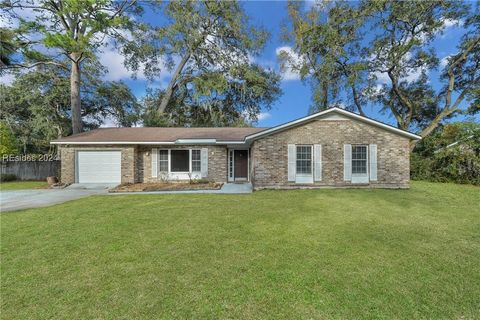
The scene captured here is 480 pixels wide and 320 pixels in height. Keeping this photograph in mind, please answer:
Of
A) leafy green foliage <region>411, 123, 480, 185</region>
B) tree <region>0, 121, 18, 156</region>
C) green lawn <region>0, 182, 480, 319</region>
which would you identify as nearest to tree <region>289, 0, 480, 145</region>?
leafy green foliage <region>411, 123, 480, 185</region>

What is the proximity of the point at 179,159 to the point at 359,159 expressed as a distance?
9582mm

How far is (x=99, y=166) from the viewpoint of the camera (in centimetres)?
1294

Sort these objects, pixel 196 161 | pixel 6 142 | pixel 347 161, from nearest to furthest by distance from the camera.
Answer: pixel 347 161
pixel 196 161
pixel 6 142

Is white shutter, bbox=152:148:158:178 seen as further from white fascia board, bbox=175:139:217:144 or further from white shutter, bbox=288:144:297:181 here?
white shutter, bbox=288:144:297:181

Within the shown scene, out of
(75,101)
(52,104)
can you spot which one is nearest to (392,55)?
(75,101)

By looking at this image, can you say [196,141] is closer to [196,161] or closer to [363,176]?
[196,161]

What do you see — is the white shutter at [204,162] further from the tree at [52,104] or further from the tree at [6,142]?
the tree at [6,142]

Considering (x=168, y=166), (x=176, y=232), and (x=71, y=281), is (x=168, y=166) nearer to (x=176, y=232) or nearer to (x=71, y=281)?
(x=176, y=232)

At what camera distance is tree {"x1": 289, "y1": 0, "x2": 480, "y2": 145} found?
17.8 meters

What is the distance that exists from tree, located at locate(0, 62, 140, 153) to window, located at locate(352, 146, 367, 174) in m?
19.9

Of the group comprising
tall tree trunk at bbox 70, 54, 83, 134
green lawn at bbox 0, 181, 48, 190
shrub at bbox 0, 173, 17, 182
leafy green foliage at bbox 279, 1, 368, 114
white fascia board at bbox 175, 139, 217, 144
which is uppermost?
leafy green foliage at bbox 279, 1, 368, 114

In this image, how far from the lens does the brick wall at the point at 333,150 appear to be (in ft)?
35.9

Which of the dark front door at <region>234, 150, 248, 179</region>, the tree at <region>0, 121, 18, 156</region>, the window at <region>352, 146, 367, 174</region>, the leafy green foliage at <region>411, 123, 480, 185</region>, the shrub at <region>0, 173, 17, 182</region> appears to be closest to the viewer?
the window at <region>352, 146, 367, 174</region>

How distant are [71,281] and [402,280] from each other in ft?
14.8
